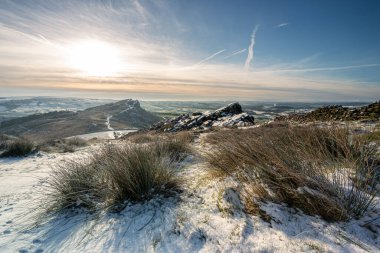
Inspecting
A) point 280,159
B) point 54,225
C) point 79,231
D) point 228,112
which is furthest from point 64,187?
point 228,112

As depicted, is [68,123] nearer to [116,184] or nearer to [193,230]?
[116,184]

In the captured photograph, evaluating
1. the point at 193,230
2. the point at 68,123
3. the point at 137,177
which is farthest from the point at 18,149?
the point at 68,123

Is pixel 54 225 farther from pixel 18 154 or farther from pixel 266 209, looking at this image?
pixel 18 154

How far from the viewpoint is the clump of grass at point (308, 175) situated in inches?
77.0

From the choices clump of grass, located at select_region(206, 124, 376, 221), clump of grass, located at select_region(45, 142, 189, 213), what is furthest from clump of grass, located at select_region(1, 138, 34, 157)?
clump of grass, located at select_region(206, 124, 376, 221)

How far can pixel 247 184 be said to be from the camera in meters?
2.66

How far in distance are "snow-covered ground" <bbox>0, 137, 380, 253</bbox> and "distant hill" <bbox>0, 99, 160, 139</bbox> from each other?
62.9 metres

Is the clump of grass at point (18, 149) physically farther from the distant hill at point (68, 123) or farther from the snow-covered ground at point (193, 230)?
the distant hill at point (68, 123)

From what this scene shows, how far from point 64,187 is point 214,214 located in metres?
2.01

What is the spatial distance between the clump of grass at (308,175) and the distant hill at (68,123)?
63.3 metres

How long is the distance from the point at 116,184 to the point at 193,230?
1236 millimetres

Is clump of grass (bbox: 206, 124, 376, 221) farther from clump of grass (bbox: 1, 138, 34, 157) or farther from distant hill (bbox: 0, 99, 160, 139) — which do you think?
distant hill (bbox: 0, 99, 160, 139)

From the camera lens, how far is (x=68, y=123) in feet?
266

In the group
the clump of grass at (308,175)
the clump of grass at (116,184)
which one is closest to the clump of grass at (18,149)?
the clump of grass at (116,184)
